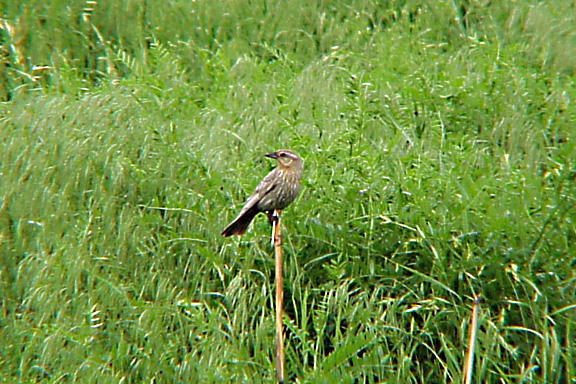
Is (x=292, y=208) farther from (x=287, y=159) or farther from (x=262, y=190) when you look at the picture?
(x=262, y=190)

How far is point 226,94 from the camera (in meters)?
7.28

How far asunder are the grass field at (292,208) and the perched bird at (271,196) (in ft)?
1.47

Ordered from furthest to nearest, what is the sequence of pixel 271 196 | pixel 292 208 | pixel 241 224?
pixel 292 208 → pixel 241 224 → pixel 271 196

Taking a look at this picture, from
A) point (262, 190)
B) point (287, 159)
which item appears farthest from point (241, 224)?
point (287, 159)

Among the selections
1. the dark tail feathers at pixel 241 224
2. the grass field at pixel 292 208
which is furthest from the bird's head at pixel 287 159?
the grass field at pixel 292 208

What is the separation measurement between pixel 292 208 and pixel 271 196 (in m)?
0.68

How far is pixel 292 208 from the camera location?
5676 millimetres

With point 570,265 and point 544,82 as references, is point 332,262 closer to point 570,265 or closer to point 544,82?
point 570,265

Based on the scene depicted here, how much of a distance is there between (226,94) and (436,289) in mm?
2759

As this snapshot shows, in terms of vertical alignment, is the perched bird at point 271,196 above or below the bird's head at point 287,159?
below

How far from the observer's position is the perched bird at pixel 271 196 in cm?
502

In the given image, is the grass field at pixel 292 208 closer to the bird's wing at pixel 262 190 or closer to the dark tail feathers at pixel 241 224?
the dark tail feathers at pixel 241 224

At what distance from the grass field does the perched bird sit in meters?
0.45

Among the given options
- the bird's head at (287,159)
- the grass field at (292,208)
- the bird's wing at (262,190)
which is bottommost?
the grass field at (292,208)
